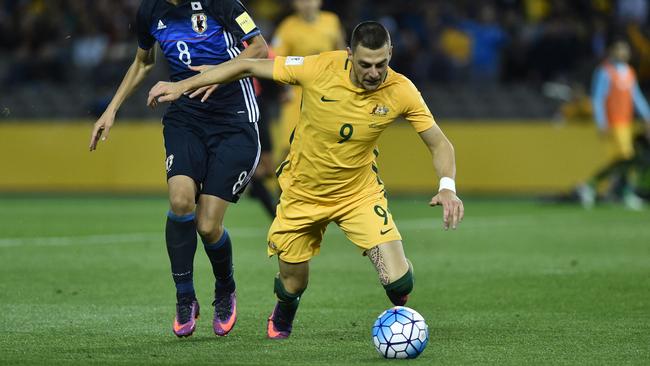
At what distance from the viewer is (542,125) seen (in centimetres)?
2175

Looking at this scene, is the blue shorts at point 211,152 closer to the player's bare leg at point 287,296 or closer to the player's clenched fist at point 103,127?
the player's clenched fist at point 103,127

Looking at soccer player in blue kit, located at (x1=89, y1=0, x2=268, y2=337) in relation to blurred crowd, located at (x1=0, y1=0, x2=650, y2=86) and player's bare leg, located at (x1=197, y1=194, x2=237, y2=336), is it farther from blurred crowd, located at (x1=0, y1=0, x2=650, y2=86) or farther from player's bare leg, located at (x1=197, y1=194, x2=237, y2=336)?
blurred crowd, located at (x1=0, y1=0, x2=650, y2=86)

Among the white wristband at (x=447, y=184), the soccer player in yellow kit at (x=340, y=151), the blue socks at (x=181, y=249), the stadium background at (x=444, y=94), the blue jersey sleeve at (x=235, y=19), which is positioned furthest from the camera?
the stadium background at (x=444, y=94)

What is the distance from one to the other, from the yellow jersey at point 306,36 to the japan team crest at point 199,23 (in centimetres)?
580

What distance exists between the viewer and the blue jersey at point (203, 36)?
778cm

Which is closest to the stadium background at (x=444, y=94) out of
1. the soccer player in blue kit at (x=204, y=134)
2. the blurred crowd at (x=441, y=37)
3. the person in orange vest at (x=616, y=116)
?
the blurred crowd at (x=441, y=37)

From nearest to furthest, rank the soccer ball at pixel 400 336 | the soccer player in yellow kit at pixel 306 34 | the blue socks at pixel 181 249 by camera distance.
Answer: the soccer ball at pixel 400 336 < the blue socks at pixel 181 249 < the soccer player in yellow kit at pixel 306 34

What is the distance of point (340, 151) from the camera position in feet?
Answer: 24.1

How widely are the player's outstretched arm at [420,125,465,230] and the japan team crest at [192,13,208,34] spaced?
63.3 inches

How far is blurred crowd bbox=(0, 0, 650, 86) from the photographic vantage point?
22359mm

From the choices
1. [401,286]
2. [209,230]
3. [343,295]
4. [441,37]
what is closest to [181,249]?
[209,230]

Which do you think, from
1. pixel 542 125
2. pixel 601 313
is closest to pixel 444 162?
pixel 601 313

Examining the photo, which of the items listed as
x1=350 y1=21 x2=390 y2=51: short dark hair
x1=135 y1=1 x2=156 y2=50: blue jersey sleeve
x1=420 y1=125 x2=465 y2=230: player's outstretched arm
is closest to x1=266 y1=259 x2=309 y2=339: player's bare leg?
x1=420 y1=125 x2=465 y2=230: player's outstretched arm

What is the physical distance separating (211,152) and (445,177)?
164cm
